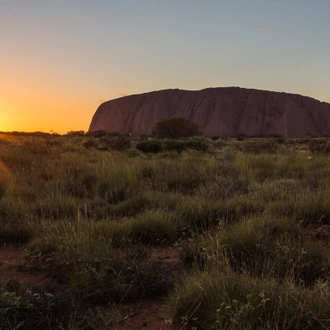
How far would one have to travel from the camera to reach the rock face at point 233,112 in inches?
3696

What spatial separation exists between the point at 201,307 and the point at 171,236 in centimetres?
193

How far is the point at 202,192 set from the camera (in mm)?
5777

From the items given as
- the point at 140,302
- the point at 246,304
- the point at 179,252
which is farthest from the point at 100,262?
the point at 246,304

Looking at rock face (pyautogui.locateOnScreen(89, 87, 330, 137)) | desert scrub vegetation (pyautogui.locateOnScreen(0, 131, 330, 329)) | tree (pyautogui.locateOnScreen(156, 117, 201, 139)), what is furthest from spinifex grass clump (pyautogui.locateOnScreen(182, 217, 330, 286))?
rock face (pyautogui.locateOnScreen(89, 87, 330, 137))

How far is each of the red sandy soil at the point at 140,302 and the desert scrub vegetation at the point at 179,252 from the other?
0.08 meters

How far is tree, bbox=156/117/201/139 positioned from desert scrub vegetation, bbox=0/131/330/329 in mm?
42427

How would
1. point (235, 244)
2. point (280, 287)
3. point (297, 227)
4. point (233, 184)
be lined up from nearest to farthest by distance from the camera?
point (280, 287) < point (235, 244) < point (297, 227) < point (233, 184)

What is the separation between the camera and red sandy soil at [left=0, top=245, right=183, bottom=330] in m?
2.33

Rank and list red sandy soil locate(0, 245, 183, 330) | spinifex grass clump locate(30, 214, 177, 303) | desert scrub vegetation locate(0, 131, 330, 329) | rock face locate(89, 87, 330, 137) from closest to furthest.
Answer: desert scrub vegetation locate(0, 131, 330, 329)
red sandy soil locate(0, 245, 183, 330)
spinifex grass clump locate(30, 214, 177, 303)
rock face locate(89, 87, 330, 137)

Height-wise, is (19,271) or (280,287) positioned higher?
(280,287)

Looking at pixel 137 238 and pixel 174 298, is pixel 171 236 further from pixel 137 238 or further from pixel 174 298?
pixel 174 298

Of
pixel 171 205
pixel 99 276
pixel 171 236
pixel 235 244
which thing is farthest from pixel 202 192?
pixel 99 276

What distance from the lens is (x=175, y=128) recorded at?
168 feet

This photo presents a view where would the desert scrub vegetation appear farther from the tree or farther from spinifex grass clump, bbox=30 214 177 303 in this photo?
the tree
